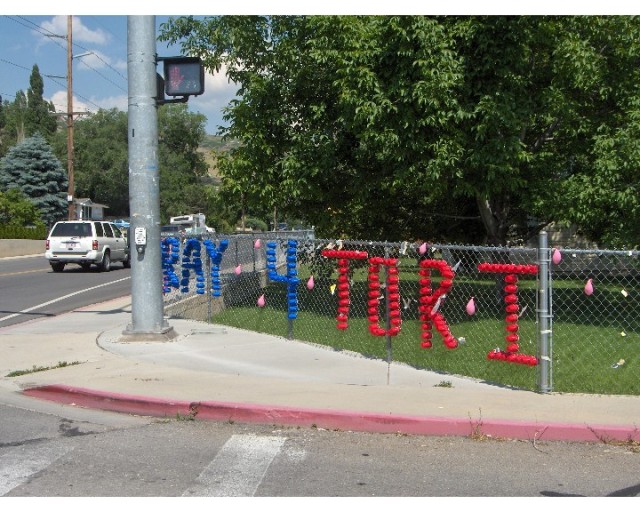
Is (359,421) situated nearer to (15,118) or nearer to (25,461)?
(25,461)

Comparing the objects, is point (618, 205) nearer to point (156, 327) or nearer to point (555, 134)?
point (555, 134)

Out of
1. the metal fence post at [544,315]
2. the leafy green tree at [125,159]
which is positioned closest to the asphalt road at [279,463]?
the metal fence post at [544,315]

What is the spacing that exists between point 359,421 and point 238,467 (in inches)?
56.2

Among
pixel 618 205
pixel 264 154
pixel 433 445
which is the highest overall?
pixel 264 154

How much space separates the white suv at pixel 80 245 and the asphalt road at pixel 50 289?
421 mm

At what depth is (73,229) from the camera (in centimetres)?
2691

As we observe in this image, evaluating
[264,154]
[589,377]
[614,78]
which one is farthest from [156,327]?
[614,78]

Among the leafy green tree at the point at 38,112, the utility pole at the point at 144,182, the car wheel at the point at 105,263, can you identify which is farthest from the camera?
the leafy green tree at the point at 38,112

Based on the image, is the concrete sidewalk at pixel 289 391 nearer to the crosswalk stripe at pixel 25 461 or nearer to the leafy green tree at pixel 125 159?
the crosswalk stripe at pixel 25 461

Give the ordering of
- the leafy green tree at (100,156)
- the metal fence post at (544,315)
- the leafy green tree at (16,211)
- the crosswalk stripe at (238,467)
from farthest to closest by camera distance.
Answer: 1. the leafy green tree at (100,156)
2. the leafy green tree at (16,211)
3. the metal fence post at (544,315)
4. the crosswalk stripe at (238,467)

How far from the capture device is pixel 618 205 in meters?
11.3

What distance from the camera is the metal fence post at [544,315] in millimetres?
7547

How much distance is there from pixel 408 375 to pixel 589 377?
6.43ft

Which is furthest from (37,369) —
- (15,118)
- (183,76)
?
(15,118)
